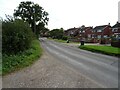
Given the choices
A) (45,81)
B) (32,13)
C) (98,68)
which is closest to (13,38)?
(98,68)

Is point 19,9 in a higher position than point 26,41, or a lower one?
higher

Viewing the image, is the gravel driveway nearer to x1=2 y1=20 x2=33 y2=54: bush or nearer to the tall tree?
x1=2 y1=20 x2=33 y2=54: bush

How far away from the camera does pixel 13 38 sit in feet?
54.4

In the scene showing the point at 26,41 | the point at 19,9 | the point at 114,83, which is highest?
the point at 19,9

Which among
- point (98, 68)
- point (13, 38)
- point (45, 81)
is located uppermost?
point (13, 38)

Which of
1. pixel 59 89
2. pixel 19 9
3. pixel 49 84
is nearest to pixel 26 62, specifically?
pixel 49 84

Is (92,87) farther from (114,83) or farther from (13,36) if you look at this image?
(13,36)

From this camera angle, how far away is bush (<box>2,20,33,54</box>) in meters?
16.5

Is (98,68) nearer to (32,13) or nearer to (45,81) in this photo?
(45,81)

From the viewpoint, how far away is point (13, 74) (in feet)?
34.3

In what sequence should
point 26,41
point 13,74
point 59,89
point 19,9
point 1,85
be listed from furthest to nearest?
point 19,9 < point 26,41 < point 13,74 < point 1,85 < point 59,89

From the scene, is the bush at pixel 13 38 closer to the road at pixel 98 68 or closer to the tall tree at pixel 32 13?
the road at pixel 98 68

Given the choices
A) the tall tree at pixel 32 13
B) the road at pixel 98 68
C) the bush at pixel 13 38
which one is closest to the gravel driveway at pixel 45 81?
the road at pixel 98 68

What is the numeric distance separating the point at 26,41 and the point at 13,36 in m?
2.04
